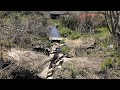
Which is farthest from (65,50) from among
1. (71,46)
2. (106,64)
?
(106,64)

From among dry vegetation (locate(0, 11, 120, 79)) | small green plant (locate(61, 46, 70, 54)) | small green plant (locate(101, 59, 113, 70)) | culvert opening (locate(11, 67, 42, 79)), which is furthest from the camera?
small green plant (locate(61, 46, 70, 54))

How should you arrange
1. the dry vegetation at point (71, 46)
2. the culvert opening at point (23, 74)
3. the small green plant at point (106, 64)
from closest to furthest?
the culvert opening at point (23, 74) < the dry vegetation at point (71, 46) < the small green plant at point (106, 64)

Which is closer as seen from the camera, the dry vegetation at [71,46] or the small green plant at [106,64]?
the dry vegetation at [71,46]

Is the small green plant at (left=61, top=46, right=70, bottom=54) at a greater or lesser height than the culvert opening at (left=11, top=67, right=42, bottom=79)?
greater

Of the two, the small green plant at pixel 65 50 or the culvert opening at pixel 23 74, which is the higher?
the small green plant at pixel 65 50

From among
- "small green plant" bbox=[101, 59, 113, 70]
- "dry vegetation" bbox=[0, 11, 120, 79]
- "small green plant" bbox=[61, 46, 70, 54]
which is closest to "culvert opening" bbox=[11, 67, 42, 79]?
"dry vegetation" bbox=[0, 11, 120, 79]

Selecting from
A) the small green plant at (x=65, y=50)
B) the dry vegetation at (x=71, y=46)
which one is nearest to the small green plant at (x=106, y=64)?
the dry vegetation at (x=71, y=46)

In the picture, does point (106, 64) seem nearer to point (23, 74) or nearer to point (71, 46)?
point (71, 46)

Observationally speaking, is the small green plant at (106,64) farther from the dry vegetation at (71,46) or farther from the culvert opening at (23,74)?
the culvert opening at (23,74)

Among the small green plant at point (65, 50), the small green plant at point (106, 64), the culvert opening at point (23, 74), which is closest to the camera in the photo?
the culvert opening at point (23, 74)

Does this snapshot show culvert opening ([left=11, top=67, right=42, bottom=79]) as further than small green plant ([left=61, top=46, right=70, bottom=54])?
No

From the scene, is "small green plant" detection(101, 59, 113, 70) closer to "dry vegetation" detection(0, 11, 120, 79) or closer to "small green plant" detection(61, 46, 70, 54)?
"dry vegetation" detection(0, 11, 120, 79)

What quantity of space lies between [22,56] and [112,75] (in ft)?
7.95
